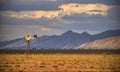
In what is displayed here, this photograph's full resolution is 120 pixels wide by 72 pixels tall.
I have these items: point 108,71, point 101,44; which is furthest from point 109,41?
point 108,71

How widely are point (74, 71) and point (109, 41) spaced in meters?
169

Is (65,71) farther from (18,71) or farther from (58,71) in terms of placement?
(18,71)

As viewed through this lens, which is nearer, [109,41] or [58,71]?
[58,71]

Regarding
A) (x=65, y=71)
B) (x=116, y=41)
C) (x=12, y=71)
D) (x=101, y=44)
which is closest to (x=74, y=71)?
(x=65, y=71)

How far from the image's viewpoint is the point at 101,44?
197 m

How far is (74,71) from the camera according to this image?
25812mm

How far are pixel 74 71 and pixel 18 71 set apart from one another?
3.46 metres

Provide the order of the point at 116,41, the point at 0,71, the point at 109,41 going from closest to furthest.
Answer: the point at 0,71 → the point at 116,41 → the point at 109,41

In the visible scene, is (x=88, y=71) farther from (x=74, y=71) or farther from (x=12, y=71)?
(x=12, y=71)

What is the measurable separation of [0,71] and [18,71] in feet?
3.54

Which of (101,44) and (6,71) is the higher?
(6,71)

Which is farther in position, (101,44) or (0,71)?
(101,44)

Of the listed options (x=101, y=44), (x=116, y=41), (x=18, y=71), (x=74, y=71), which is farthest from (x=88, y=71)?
(x=101, y=44)

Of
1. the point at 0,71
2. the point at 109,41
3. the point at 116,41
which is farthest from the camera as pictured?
the point at 109,41
